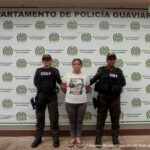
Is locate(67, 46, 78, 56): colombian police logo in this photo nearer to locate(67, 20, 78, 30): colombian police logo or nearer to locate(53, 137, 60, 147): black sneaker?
locate(67, 20, 78, 30): colombian police logo

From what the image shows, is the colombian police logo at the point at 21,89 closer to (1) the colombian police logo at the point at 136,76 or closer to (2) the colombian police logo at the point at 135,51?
(1) the colombian police logo at the point at 136,76

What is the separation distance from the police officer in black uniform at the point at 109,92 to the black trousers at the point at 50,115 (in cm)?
79

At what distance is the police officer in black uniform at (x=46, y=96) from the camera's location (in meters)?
6.26

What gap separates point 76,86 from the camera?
617cm

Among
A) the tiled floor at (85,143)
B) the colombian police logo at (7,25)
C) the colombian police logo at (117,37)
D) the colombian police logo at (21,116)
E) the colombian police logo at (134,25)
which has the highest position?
the colombian police logo at (7,25)

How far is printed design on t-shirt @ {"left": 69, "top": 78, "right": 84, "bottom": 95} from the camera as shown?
616 cm

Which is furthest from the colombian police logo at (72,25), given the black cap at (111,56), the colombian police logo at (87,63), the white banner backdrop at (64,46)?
the black cap at (111,56)

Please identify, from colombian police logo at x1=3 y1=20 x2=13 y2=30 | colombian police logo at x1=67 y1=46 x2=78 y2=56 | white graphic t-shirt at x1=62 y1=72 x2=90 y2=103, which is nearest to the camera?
white graphic t-shirt at x1=62 y1=72 x2=90 y2=103

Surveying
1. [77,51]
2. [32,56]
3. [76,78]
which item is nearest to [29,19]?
[32,56]

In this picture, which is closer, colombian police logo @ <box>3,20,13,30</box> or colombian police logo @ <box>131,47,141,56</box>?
colombian police logo @ <box>3,20,13,30</box>

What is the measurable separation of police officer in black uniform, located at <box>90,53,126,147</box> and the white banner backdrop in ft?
1.76

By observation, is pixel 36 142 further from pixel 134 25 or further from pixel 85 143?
pixel 134 25

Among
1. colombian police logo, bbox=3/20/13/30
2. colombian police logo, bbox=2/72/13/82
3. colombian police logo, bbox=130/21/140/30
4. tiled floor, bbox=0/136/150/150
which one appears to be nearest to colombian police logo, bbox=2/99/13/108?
colombian police logo, bbox=2/72/13/82

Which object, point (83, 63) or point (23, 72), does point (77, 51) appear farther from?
point (23, 72)
